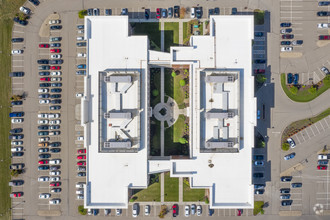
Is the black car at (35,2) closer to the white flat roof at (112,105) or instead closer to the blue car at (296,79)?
the white flat roof at (112,105)

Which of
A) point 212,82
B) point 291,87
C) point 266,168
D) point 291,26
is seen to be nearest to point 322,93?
point 291,87

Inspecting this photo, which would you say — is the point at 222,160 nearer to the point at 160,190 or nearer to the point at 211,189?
the point at 211,189

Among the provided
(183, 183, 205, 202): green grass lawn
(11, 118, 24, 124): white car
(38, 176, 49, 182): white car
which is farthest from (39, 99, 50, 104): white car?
(183, 183, 205, 202): green grass lawn

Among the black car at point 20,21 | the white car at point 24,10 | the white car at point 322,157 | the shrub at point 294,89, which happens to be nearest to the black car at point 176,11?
the shrub at point 294,89

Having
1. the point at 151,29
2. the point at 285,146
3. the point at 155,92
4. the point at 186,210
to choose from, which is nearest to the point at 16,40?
the point at 151,29

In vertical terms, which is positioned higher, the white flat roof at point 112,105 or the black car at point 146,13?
the black car at point 146,13
